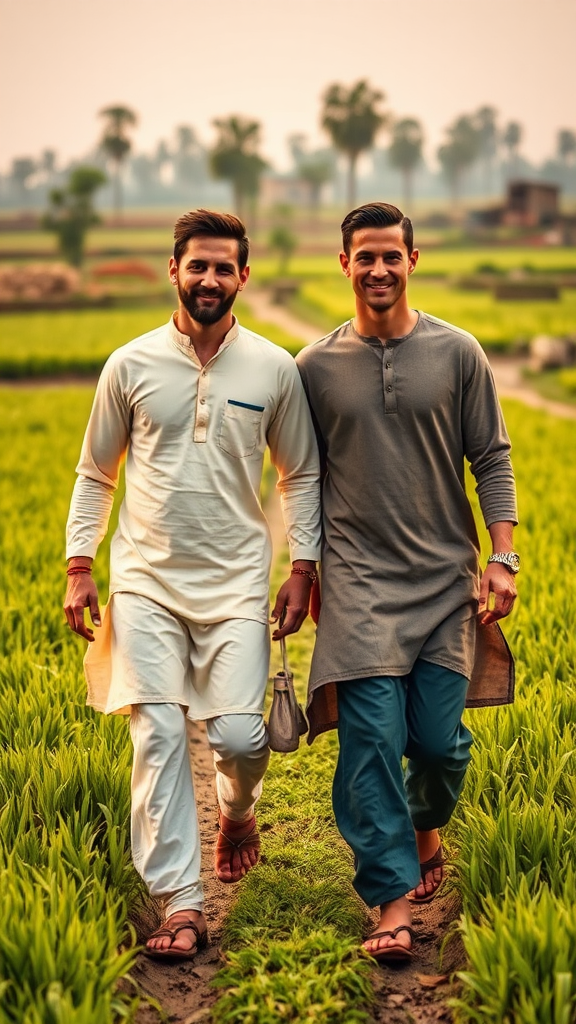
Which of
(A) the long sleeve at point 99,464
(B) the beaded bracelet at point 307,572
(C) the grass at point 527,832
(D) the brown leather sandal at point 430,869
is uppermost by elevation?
(A) the long sleeve at point 99,464

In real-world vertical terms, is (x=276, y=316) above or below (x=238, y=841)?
below

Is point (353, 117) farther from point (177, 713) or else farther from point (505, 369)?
point (177, 713)

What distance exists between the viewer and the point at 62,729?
351 centimetres

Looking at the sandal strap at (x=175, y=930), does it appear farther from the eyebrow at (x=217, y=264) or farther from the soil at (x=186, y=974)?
the eyebrow at (x=217, y=264)

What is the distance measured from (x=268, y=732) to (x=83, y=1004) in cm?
100

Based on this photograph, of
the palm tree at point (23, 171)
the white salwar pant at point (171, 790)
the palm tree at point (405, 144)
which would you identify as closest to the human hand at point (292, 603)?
the white salwar pant at point (171, 790)

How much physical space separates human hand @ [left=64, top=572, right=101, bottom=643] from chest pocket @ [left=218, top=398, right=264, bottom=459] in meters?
0.50

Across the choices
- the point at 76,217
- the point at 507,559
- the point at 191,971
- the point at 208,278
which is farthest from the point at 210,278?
the point at 76,217

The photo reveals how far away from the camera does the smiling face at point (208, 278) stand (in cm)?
296

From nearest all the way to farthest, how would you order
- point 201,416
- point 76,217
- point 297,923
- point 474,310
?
→ point 297,923 → point 201,416 → point 474,310 → point 76,217

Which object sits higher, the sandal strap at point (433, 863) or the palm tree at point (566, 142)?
the palm tree at point (566, 142)

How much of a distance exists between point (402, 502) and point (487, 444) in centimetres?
29

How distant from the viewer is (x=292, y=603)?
306cm

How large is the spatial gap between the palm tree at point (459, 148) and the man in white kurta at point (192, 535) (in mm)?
106019
